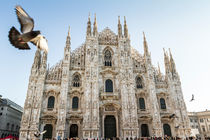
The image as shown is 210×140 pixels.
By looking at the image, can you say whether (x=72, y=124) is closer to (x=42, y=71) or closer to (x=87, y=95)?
(x=87, y=95)

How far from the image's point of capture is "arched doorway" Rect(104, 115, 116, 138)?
83.7 feet

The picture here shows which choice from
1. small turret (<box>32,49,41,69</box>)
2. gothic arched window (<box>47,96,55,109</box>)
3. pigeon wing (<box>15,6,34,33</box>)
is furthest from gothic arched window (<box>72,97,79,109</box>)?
pigeon wing (<box>15,6,34,33</box>)

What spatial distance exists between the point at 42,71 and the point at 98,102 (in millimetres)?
9870

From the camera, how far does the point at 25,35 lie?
5.88 metres

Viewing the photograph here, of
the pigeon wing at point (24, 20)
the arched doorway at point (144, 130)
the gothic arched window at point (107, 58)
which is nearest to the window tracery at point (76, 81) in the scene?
the gothic arched window at point (107, 58)

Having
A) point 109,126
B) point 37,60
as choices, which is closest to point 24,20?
point 37,60

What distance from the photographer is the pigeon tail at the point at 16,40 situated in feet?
17.8

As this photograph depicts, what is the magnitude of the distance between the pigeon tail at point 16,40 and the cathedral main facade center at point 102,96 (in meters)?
20.0

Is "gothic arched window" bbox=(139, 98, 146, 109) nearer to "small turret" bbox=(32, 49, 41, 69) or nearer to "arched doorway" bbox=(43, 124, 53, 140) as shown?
"arched doorway" bbox=(43, 124, 53, 140)

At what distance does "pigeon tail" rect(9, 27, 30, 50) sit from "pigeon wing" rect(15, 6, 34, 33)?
0.52 metres

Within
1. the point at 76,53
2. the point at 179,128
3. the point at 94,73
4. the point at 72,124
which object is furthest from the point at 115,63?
the point at 179,128

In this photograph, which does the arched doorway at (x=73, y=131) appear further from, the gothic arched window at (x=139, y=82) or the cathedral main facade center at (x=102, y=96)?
the gothic arched window at (x=139, y=82)

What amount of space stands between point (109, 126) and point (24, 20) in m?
22.7

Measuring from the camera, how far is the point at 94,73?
27500 mm
